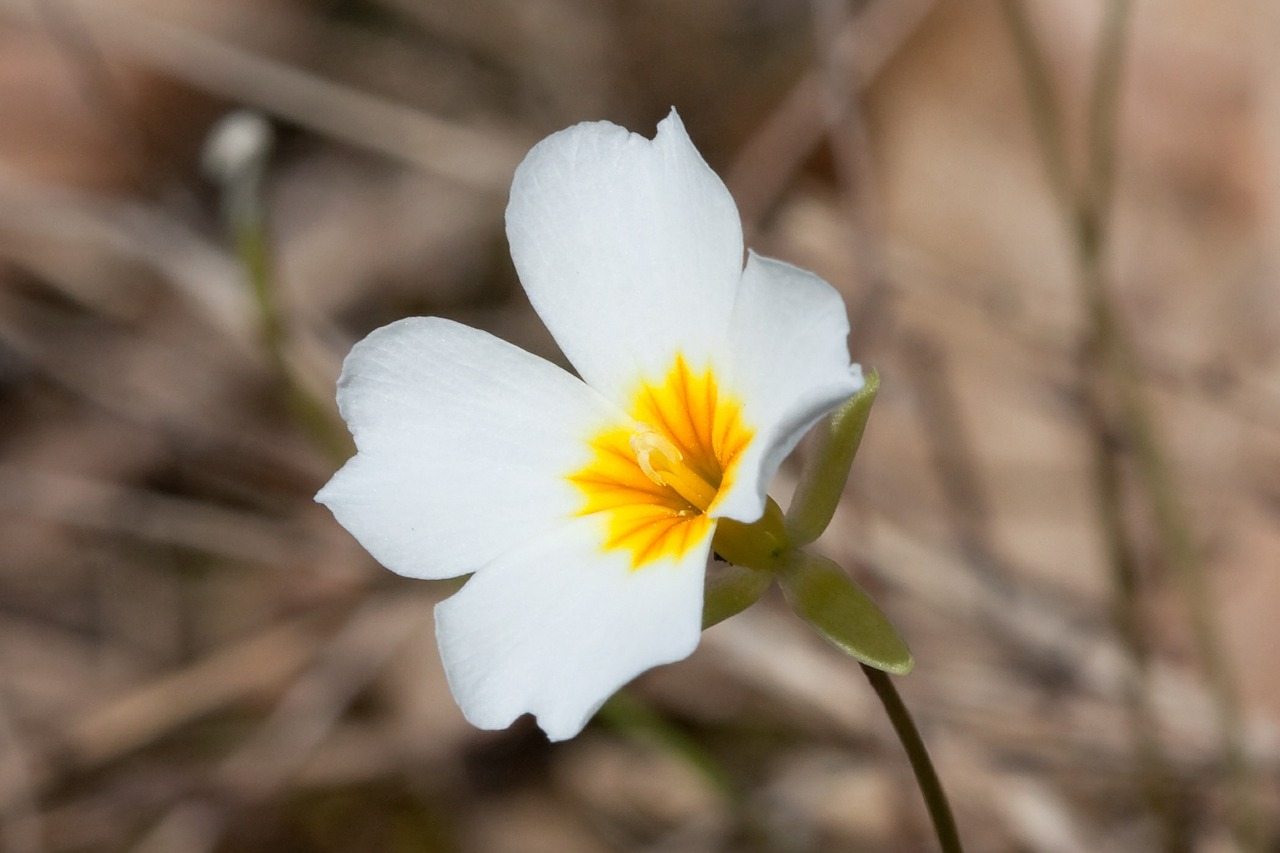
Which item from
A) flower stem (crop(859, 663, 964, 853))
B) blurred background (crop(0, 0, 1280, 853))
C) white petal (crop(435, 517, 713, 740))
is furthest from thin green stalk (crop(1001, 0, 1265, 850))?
white petal (crop(435, 517, 713, 740))

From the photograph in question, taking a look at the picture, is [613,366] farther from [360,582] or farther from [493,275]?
[493,275]

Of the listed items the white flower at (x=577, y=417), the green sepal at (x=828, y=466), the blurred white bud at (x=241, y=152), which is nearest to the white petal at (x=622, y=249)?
the white flower at (x=577, y=417)

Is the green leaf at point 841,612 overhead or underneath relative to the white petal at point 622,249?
underneath

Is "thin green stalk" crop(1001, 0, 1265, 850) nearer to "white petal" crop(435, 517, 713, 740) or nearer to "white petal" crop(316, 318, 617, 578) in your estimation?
"white petal" crop(316, 318, 617, 578)

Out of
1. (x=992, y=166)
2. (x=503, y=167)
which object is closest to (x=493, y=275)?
(x=503, y=167)

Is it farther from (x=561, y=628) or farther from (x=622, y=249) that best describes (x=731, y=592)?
(x=622, y=249)

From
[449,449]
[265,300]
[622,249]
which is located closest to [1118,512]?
[622,249]

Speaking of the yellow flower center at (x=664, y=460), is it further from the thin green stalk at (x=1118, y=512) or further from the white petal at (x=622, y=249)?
the thin green stalk at (x=1118, y=512)
